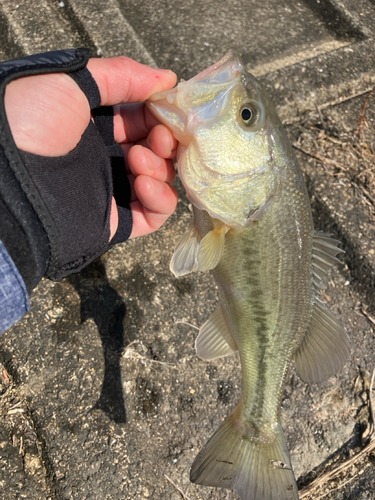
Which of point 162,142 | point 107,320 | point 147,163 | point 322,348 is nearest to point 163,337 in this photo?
point 107,320

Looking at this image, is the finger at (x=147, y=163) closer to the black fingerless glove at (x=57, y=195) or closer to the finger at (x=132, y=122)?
the black fingerless glove at (x=57, y=195)

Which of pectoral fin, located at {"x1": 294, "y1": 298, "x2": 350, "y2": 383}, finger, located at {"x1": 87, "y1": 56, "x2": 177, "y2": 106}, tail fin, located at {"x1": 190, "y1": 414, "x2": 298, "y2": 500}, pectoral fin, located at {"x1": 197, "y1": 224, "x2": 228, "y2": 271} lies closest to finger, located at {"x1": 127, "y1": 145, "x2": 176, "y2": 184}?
finger, located at {"x1": 87, "y1": 56, "x2": 177, "y2": 106}

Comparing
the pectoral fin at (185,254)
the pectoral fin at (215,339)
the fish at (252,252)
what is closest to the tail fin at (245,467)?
the fish at (252,252)

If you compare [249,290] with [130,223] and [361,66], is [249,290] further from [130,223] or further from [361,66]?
[361,66]

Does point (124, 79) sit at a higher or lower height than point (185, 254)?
higher

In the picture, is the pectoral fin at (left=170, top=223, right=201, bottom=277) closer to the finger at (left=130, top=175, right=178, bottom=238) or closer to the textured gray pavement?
the finger at (left=130, top=175, right=178, bottom=238)

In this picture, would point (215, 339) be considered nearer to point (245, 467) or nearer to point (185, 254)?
point (185, 254)

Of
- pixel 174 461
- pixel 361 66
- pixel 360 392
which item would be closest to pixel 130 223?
pixel 174 461
